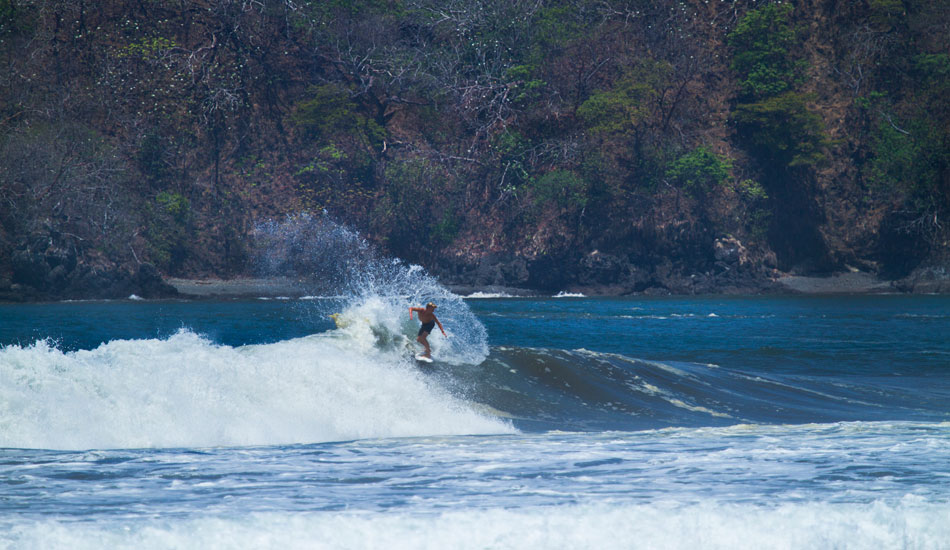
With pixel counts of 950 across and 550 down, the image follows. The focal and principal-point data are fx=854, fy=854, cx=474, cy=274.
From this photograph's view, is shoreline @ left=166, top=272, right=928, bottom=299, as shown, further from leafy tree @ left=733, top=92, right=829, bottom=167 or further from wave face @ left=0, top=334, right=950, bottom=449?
wave face @ left=0, top=334, right=950, bottom=449

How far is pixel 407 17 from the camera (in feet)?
197

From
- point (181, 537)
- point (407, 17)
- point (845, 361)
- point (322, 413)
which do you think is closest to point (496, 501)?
point (181, 537)

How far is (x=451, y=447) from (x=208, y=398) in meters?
3.47

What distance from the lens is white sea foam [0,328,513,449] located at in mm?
10195

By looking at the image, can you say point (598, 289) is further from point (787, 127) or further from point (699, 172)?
point (787, 127)

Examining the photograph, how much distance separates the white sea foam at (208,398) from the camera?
1020cm

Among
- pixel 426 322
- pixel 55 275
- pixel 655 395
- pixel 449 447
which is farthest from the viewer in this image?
pixel 55 275

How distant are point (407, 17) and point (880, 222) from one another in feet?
114

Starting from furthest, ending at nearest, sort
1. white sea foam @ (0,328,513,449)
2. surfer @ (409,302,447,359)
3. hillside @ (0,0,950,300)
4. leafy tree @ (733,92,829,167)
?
hillside @ (0,0,950,300)
leafy tree @ (733,92,829,167)
surfer @ (409,302,447,359)
white sea foam @ (0,328,513,449)

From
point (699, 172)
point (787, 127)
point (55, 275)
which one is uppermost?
point (787, 127)

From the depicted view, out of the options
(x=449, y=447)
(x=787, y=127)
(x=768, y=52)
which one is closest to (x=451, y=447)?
(x=449, y=447)

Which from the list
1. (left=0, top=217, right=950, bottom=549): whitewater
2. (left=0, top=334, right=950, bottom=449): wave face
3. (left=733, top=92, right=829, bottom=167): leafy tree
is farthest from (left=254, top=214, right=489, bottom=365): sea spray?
(left=0, top=217, right=950, bottom=549): whitewater

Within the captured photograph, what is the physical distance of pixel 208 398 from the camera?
11328 millimetres

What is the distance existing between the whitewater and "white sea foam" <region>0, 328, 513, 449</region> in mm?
36
